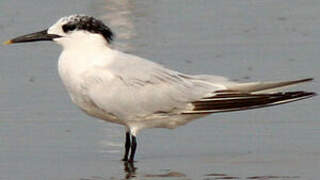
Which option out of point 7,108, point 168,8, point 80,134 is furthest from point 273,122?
→ point 168,8

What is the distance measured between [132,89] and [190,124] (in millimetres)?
964

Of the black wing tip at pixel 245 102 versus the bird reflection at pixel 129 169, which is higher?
the black wing tip at pixel 245 102

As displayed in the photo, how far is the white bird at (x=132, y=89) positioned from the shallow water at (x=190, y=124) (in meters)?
0.26

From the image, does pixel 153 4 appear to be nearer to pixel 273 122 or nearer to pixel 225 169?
pixel 273 122

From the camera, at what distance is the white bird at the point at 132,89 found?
8047 millimetres

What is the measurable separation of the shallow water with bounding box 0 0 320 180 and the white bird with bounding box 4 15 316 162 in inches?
10.1

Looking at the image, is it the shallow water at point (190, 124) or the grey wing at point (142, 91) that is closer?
the shallow water at point (190, 124)

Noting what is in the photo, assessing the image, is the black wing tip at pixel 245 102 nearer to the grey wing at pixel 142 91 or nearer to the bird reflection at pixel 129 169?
the grey wing at pixel 142 91

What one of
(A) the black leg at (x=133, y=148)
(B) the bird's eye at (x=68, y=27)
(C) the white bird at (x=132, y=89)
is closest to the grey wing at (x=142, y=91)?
(C) the white bird at (x=132, y=89)

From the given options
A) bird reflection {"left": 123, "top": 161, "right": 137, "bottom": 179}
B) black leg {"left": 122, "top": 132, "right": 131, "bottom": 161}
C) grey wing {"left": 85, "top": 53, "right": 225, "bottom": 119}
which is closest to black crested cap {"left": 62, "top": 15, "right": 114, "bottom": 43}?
grey wing {"left": 85, "top": 53, "right": 225, "bottom": 119}

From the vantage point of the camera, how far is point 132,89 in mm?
8094

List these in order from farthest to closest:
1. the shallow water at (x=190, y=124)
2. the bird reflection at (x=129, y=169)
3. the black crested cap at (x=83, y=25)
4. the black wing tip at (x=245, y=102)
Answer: the black crested cap at (x=83, y=25)
the black wing tip at (x=245, y=102)
the shallow water at (x=190, y=124)
the bird reflection at (x=129, y=169)

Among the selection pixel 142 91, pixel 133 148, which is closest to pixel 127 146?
pixel 133 148

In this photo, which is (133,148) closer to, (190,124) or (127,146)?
(127,146)
